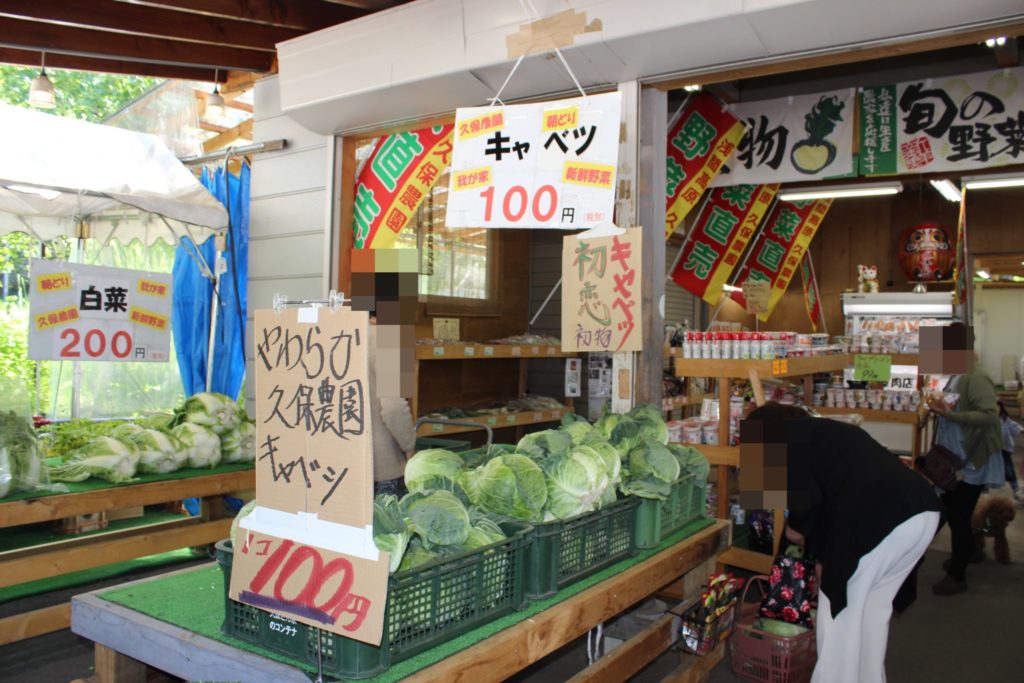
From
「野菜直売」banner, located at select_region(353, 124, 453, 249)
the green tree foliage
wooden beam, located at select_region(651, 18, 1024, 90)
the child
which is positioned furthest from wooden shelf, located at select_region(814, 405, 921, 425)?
the green tree foliage

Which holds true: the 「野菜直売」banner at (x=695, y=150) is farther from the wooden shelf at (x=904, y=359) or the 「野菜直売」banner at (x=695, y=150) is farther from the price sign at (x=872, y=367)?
the wooden shelf at (x=904, y=359)

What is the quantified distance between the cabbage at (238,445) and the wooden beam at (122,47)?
3.10 m

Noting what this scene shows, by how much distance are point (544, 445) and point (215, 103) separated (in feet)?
18.8

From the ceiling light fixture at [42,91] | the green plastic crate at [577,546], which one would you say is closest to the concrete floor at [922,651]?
the green plastic crate at [577,546]

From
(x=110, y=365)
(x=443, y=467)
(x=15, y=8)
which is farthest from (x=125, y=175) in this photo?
(x=443, y=467)

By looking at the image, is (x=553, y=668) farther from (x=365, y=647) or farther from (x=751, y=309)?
(x=751, y=309)

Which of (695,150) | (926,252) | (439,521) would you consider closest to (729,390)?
(695,150)

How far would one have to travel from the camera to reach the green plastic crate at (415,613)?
6.09 ft

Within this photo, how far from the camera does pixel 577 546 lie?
262 cm

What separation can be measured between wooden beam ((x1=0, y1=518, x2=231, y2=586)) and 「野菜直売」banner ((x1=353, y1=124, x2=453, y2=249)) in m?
2.36

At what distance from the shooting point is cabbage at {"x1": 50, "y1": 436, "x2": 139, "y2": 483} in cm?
435

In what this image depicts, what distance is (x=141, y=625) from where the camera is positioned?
2.16 meters

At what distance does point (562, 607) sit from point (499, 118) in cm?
238

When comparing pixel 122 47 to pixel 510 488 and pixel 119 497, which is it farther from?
pixel 510 488
